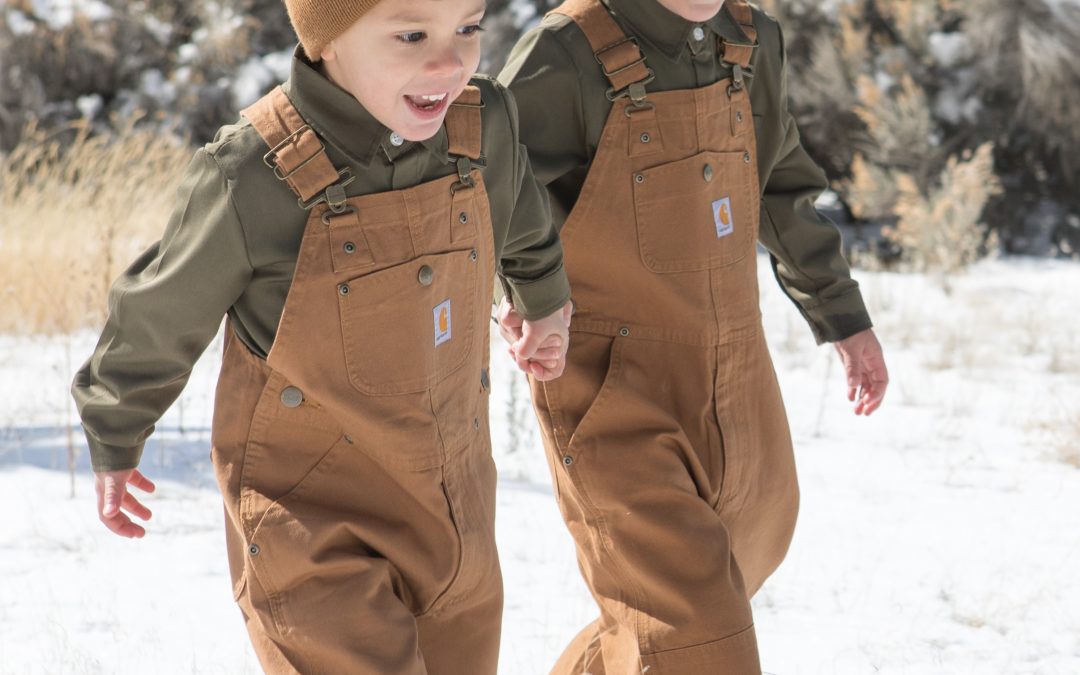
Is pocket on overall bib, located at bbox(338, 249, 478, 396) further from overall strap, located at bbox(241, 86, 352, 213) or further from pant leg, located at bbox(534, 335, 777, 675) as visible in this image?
pant leg, located at bbox(534, 335, 777, 675)

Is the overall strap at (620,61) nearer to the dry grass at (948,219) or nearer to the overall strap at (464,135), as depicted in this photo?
the overall strap at (464,135)

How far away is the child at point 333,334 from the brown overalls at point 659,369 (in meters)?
0.43

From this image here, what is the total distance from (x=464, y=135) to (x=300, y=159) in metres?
0.32

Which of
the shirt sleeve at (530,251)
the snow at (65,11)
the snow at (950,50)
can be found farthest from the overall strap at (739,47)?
the snow at (65,11)

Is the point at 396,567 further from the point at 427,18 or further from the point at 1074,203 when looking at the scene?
the point at 1074,203

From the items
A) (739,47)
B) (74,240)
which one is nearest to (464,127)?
(739,47)

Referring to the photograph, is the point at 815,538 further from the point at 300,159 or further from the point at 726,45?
the point at 300,159

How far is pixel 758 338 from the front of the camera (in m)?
2.84

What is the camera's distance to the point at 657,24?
2688 millimetres

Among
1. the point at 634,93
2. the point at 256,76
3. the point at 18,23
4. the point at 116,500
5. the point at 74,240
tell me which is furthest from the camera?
the point at 18,23

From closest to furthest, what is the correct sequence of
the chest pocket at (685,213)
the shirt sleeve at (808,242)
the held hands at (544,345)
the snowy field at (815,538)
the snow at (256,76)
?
the held hands at (544,345) < the chest pocket at (685,213) < the shirt sleeve at (808,242) < the snowy field at (815,538) < the snow at (256,76)

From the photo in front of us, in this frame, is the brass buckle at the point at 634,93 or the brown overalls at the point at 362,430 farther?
the brass buckle at the point at 634,93

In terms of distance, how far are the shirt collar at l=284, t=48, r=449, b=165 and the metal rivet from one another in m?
0.38

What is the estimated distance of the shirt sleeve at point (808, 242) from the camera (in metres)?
3.01
